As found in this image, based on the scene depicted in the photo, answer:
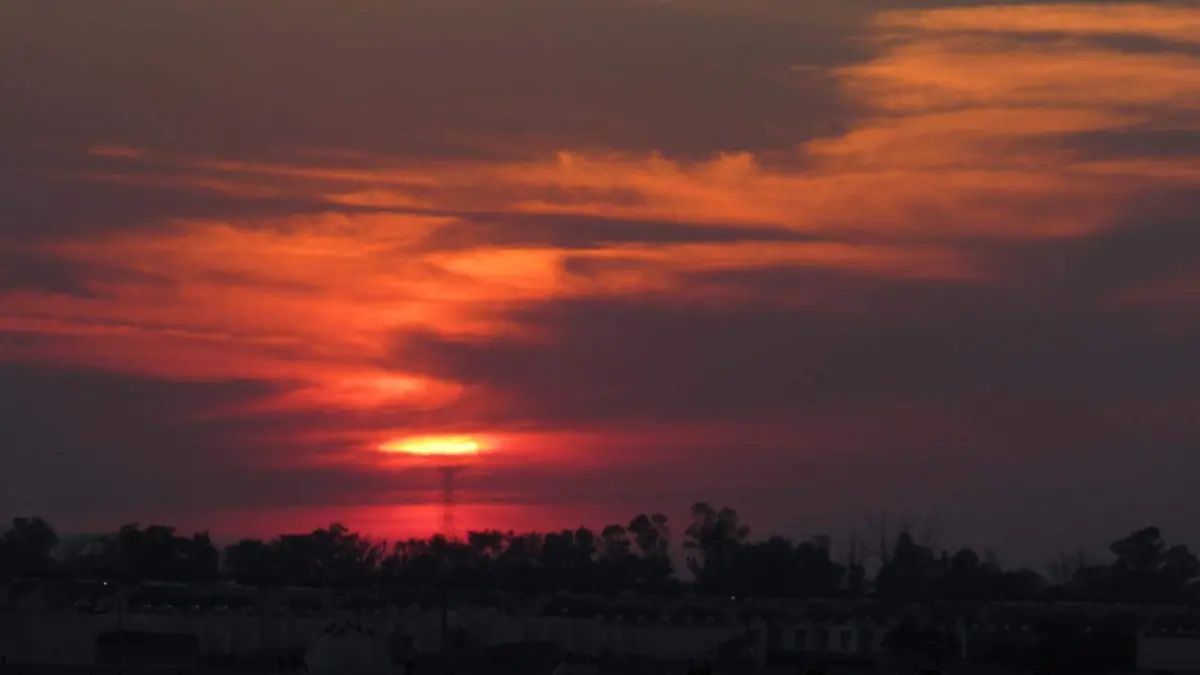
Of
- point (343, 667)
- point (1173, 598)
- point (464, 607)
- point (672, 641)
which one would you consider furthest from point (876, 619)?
point (343, 667)

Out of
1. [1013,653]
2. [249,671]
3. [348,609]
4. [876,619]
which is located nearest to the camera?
[249,671]

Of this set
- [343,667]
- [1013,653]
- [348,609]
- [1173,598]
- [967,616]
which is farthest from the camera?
[1173,598]

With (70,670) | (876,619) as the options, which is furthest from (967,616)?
(70,670)

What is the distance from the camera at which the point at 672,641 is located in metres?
131

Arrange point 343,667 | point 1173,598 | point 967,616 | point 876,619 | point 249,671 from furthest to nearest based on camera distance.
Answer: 1. point 1173,598
2. point 876,619
3. point 967,616
4. point 249,671
5. point 343,667

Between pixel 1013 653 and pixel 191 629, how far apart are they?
173ft

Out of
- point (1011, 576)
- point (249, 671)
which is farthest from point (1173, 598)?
point (249, 671)

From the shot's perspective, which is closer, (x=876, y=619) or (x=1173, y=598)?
(x=876, y=619)

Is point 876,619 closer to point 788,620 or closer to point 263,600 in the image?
point 788,620

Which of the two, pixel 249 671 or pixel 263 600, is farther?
pixel 263 600

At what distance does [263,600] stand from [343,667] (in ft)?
245

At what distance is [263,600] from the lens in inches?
5910

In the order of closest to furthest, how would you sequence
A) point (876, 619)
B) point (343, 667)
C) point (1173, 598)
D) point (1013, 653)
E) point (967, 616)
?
point (343, 667) < point (1013, 653) < point (967, 616) < point (876, 619) < point (1173, 598)

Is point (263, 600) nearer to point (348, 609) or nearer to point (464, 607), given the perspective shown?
point (348, 609)
